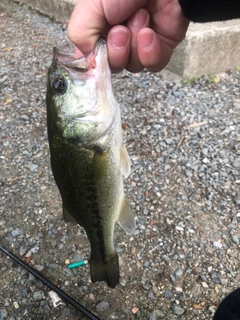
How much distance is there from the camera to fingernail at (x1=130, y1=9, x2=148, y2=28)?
1.79 meters

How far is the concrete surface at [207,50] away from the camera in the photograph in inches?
175

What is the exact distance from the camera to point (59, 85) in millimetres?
1633

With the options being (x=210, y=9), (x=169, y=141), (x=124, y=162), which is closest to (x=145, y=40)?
(x=210, y=9)

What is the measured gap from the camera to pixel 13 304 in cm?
270

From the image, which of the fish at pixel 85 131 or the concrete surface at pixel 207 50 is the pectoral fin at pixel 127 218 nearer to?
the fish at pixel 85 131

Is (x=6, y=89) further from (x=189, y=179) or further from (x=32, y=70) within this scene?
(x=189, y=179)

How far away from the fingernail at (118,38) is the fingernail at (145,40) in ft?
0.27

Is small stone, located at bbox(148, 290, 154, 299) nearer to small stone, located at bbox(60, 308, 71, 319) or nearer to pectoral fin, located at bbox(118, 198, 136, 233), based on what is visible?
small stone, located at bbox(60, 308, 71, 319)

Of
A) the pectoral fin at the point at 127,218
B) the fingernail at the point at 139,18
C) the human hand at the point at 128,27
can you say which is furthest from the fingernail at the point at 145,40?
the pectoral fin at the point at 127,218

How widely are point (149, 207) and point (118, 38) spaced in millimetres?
1910

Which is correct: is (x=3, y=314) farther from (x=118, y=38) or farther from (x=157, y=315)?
(x=118, y=38)

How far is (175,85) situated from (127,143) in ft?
4.08

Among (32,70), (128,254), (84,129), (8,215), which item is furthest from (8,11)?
(84,129)

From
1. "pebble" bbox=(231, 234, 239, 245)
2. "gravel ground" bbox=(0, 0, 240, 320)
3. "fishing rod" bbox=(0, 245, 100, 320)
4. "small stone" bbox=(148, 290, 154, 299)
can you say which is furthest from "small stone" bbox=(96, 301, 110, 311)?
"pebble" bbox=(231, 234, 239, 245)
